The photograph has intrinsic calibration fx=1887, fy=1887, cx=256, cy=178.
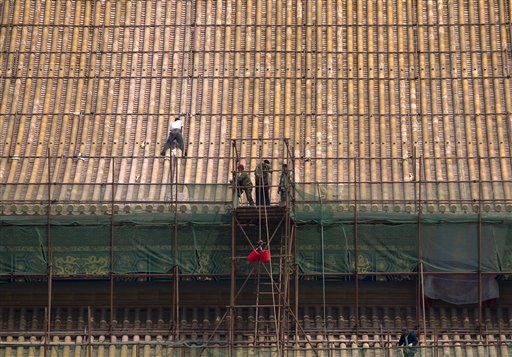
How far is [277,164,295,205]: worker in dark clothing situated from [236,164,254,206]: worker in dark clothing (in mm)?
698

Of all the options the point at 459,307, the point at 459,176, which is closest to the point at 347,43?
the point at 459,176

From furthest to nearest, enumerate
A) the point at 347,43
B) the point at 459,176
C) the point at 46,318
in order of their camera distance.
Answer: the point at 347,43 < the point at 459,176 < the point at 46,318

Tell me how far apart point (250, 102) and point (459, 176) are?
5705 millimetres

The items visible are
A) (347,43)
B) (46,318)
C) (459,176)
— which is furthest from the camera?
(347,43)

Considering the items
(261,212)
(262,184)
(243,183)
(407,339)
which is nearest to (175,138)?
(243,183)

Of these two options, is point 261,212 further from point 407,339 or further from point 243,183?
point 407,339

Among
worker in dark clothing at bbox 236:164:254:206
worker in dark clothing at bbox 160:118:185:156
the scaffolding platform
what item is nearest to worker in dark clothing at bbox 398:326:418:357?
the scaffolding platform

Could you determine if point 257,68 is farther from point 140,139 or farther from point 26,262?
point 26,262

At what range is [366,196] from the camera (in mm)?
44625

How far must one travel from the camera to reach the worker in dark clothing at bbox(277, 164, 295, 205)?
141 ft

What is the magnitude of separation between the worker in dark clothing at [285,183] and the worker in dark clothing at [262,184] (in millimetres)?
324

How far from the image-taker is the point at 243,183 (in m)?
43.6

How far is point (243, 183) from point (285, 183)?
1.09m

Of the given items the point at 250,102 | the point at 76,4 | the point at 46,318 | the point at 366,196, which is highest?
the point at 76,4
